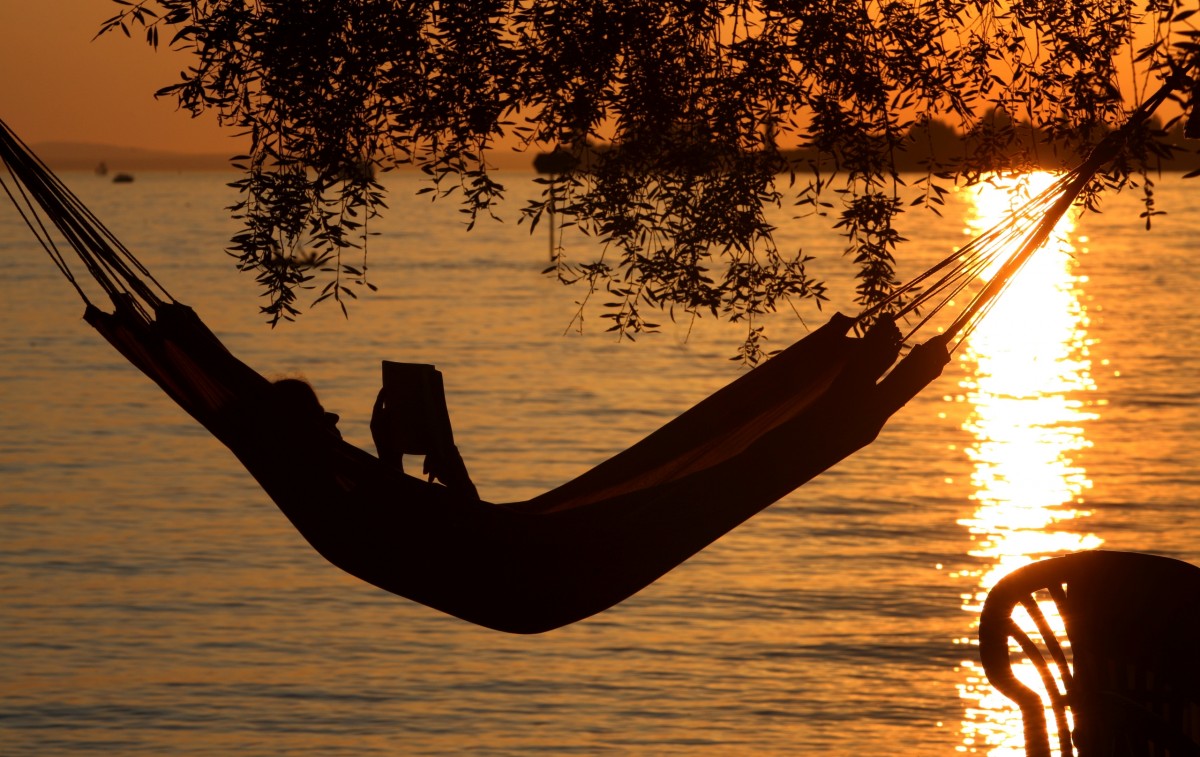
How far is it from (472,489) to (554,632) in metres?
7.37

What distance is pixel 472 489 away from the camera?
463 cm

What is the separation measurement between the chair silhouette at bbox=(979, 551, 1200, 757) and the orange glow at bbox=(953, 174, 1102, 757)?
6.74ft

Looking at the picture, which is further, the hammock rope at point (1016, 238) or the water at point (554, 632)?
the water at point (554, 632)

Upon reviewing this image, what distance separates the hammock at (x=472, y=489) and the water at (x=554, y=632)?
17.1 feet

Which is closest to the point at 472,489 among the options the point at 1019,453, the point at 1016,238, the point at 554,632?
the point at 1016,238

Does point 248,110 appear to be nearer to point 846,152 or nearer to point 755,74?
point 755,74

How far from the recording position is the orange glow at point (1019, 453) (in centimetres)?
1020

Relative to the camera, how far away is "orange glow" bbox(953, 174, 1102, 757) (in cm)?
1020

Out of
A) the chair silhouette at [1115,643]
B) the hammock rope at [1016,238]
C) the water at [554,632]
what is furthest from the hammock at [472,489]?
the water at [554,632]

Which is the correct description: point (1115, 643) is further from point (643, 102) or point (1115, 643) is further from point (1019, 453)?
point (1019, 453)

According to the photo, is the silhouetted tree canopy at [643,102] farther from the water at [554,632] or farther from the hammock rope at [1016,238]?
the water at [554,632]

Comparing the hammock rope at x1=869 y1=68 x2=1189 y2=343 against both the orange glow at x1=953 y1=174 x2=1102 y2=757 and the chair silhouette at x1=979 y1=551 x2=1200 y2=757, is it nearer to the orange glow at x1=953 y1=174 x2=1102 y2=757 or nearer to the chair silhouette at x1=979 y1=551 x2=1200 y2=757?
the orange glow at x1=953 y1=174 x2=1102 y2=757

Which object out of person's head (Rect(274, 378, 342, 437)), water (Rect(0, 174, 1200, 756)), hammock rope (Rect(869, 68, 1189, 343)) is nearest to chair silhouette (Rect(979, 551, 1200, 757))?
hammock rope (Rect(869, 68, 1189, 343))

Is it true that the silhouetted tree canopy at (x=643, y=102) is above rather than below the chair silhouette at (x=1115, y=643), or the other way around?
above
